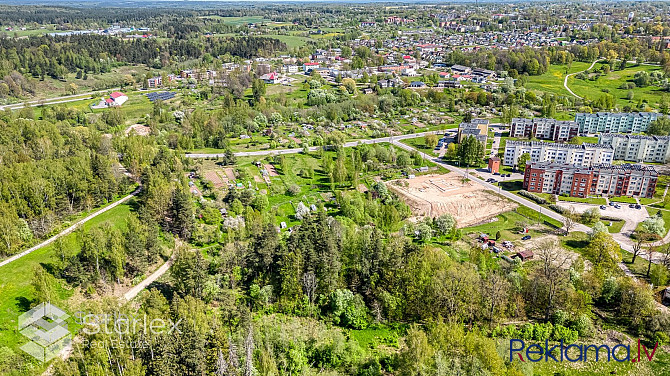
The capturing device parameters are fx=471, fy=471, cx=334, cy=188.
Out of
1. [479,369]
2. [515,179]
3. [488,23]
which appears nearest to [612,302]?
[479,369]

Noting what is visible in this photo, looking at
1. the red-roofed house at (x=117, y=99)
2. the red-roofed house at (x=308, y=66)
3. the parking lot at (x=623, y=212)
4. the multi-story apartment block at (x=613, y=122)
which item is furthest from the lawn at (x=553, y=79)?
the red-roofed house at (x=117, y=99)

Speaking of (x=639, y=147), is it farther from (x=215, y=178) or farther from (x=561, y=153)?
(x=215, y=178)

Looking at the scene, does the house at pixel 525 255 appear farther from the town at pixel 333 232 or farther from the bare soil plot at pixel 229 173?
the bare soil plot at pixel 229 173

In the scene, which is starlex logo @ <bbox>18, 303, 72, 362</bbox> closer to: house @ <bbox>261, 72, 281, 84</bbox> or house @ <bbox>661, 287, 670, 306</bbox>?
house @ <bbox>661, 287, 670, 306</bbox>

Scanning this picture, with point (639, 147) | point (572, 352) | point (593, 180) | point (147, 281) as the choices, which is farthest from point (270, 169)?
point (639, 147)

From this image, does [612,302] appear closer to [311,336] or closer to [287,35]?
[311,336]

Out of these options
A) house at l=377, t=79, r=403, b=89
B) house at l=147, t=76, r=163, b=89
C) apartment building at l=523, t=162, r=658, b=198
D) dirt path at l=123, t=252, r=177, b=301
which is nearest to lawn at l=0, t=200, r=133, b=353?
dirt path at l=123, t=252, r=177, b=301
